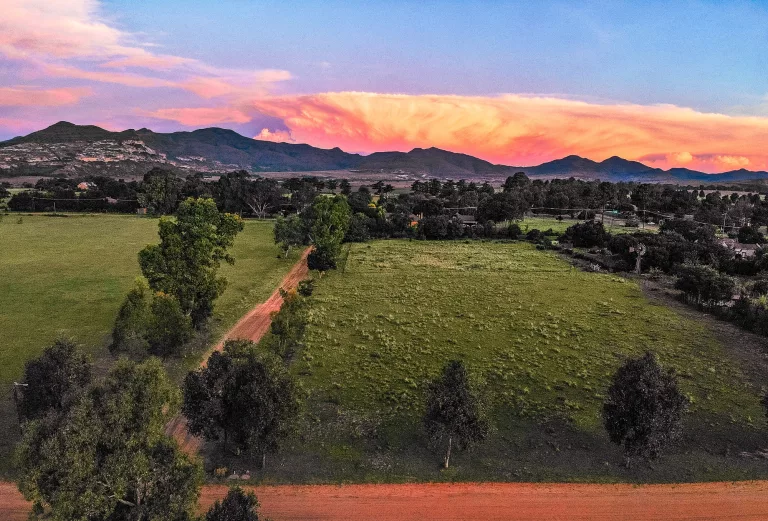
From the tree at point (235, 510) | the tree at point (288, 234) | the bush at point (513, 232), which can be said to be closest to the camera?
the tree at point (235, 510)

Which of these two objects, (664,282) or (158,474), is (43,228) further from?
(664,282)

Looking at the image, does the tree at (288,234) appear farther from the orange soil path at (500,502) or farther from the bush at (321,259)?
the orange soil path at (500,502)

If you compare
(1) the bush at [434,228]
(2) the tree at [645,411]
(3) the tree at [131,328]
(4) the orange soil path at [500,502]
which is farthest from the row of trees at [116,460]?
(1) the bush at [434,228]

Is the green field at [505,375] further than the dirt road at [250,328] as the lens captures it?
No

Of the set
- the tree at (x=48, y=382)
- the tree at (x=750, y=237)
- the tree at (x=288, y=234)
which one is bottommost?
the tree at (x=48, y=382)

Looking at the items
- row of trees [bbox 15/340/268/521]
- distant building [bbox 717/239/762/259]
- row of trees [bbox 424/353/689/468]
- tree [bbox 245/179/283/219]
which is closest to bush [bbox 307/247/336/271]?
row of trees [bbox 424/353/689/468]

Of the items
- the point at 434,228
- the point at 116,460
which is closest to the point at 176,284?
the point at 116,460
